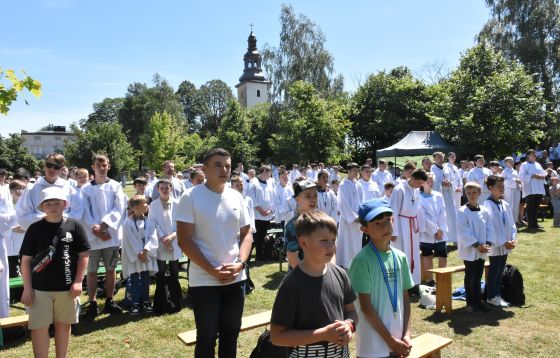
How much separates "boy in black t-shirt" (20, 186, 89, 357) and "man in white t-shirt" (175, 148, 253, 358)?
1465mm

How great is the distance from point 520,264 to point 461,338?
4591 mm

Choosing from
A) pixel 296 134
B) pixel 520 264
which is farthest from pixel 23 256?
pixel 296 134

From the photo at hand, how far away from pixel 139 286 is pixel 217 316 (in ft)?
11.9

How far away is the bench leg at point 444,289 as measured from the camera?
6.53 m

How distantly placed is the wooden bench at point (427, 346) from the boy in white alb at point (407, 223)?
3.05m

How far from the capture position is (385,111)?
3844cm

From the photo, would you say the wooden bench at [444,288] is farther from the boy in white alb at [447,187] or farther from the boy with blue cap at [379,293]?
the boy in white alb at [447,187]

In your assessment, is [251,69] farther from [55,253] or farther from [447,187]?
[55,253]

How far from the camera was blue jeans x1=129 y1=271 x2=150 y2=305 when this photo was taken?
694cm

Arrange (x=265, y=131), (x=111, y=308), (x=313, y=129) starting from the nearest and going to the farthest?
(x=111, y=308)
(x=313, y=129)
(x=265, y=131)

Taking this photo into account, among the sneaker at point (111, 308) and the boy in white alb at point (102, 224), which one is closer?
the boy in white alb at point (102, 224)

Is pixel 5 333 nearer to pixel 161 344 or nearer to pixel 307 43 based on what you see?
pixel 161 344

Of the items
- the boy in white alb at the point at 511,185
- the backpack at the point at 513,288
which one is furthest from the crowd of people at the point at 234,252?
the boy in white alb at the point at 511,185

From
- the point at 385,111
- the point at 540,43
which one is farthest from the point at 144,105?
the point at 540,43
